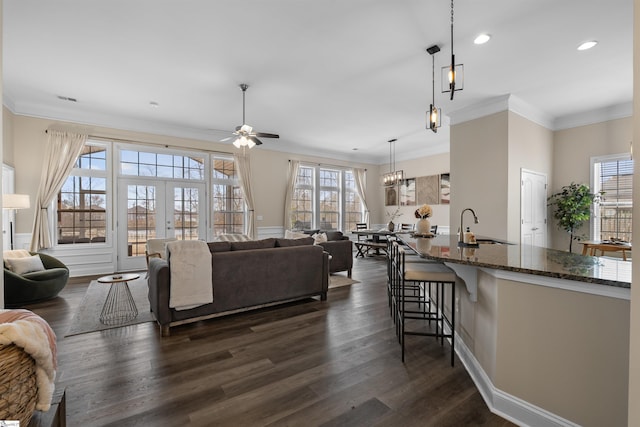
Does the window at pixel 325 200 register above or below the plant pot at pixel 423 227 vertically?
above

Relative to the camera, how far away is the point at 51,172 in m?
5.15

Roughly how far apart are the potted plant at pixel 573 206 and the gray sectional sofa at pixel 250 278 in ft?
15.7

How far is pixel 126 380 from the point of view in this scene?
2.16 metres

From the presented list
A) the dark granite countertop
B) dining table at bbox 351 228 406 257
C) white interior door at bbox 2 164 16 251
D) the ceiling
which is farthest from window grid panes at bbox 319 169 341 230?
the dark granite countertop

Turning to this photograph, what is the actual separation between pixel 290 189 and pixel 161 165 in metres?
3.14

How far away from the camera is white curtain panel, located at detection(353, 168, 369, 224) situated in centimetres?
952

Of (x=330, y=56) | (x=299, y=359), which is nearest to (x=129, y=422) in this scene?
(x=299, y=359)

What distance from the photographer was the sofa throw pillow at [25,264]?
400cm

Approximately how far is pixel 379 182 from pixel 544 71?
6265 millimetres

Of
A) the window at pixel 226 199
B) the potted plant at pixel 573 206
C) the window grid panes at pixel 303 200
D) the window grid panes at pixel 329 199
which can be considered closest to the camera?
the potted plant at pixel 573 206

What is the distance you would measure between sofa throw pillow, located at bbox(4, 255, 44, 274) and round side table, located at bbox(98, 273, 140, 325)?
3.69 ft

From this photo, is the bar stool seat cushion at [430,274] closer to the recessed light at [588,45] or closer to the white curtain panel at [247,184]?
the recessed light at [588,45]

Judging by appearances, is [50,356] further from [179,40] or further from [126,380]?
[179,40]

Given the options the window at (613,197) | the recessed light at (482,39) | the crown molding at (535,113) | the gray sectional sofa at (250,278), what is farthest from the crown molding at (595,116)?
the gray sectional sofa at (250,278)
